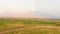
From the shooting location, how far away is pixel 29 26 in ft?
6.10

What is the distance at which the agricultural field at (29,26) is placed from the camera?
1.81 m

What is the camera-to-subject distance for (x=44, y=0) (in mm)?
1961

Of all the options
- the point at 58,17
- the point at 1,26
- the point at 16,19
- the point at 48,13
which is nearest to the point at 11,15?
the point at 16,19

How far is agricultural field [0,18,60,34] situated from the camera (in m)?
1.81

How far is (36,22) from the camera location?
6.19ft

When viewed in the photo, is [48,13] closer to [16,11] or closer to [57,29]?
[57,29]

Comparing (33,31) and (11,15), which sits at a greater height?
(11,15)

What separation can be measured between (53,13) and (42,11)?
0.58ft

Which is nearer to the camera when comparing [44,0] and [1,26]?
[1,26]

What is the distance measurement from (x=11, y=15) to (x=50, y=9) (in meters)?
0.63

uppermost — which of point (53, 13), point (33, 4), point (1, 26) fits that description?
point (33, 4)

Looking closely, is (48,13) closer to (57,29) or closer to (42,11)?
(42,11)

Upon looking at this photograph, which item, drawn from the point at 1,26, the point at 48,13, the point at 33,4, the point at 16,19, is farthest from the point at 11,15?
the point at 48,13

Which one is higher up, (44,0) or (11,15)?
(44,0)
